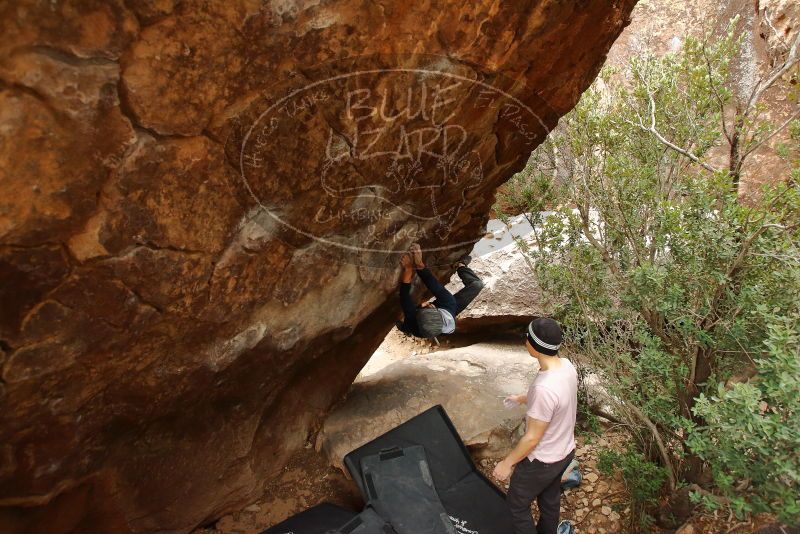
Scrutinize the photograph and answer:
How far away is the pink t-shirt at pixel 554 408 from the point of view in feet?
10.7

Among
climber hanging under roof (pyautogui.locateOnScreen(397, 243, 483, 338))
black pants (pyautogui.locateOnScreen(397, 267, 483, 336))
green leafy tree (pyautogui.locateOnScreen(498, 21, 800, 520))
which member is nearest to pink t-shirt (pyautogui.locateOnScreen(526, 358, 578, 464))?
green leafy tree (pyautogui.locateOnScreen(498, 21, 800, 520))

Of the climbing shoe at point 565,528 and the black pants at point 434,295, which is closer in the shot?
the climbing shoe at point 565,528

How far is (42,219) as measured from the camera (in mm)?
2303

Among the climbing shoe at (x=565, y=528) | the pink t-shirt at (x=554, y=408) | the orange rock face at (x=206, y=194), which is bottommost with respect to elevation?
the climbing shoe at (x=565, y=528)

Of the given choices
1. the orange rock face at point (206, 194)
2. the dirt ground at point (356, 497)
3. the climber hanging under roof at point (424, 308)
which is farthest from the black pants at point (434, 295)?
the dirt ground at point (356, 497)

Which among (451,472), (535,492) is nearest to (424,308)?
(451,472)

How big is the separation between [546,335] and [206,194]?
200cm

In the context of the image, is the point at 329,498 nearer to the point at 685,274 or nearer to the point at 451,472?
the point at 451,472

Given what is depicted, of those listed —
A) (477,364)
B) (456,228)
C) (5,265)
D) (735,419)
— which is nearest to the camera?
(5,265)

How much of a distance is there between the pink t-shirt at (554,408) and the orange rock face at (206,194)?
1519 mm

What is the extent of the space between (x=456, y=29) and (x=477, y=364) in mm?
3620

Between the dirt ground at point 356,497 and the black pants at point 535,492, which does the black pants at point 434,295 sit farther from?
the black pants at point 535,492

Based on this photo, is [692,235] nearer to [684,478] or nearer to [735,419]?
[735,419]

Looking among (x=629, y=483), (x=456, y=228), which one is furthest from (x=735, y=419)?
(x=456, y=228)
